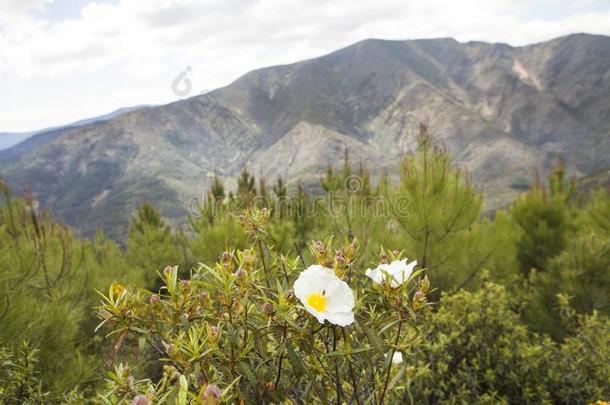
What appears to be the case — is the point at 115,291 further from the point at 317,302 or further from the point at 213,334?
the point at 317,302

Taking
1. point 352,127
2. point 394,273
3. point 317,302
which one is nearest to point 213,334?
point 317,302

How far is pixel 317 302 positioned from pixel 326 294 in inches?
1.2

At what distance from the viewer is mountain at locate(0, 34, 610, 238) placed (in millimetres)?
119625

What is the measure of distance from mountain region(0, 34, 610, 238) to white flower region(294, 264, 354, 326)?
98746 millimetres

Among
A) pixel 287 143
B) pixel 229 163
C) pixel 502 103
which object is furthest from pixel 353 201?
pixel 502 103

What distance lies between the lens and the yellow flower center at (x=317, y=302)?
100 cm

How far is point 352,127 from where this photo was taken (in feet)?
534

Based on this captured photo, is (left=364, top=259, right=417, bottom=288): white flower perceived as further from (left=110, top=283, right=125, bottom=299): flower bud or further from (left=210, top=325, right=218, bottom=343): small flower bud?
(left=110, top=283, right=125, bottom=299): flower bud

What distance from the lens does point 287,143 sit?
149375 mm

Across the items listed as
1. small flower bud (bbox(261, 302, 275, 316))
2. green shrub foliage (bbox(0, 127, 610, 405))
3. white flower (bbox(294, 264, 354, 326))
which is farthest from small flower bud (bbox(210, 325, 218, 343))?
white flower (bbox(294, 264, 354, 326))

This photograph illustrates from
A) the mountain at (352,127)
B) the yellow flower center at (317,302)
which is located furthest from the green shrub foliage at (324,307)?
the mountain at (352,127)

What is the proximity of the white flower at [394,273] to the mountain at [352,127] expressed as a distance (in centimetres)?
9862

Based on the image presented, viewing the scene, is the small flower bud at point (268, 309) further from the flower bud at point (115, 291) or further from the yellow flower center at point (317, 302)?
the flower bud at point (115, 291)

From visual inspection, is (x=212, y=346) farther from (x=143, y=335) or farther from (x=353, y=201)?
(x=353, y=201)
